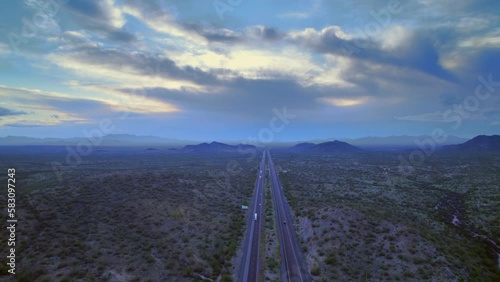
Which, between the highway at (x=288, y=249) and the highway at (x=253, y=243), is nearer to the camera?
the highway at (x=288, y=249)

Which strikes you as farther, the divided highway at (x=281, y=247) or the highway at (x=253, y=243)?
the highway at (x=253, y=243)

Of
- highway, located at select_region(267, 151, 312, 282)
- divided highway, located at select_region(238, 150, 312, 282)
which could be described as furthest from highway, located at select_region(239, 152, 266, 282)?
highway, located at select_region(267, 151, 312, 282)

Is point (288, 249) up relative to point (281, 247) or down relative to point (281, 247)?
down

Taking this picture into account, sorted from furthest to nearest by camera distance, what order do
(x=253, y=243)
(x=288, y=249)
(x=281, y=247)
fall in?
1. (x=253, y=243)
2. (x=281, y=247)
3. (x=288, y=249)

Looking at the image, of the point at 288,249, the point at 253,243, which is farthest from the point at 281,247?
the point at 253,243

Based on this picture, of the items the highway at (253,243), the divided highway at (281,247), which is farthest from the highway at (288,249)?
the highway at (253,243)

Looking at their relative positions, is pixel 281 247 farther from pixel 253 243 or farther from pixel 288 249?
pixel 253 243

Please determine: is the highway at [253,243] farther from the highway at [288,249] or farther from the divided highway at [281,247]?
the highway at [288,249]

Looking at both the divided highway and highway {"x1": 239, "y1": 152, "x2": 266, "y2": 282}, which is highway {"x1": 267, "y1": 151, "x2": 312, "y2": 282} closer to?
the divided highway

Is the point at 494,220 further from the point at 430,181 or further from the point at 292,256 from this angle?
the point at 430,181

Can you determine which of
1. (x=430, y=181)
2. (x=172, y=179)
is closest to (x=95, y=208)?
(x=172, y=179)

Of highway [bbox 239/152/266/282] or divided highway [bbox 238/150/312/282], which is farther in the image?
highway [bbox 239/152/266/282]
